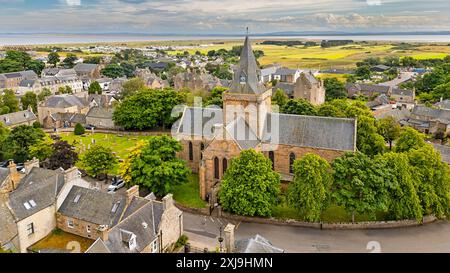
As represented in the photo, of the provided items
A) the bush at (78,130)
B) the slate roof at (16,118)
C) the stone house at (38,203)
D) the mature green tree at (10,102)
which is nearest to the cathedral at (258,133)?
the stone house at (38,203)

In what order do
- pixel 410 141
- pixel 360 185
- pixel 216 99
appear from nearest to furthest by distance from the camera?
pixel 360 185, pixel 410 141, pixel 216 99

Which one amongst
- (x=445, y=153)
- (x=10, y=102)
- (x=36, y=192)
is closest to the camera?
(x=36, y=192)

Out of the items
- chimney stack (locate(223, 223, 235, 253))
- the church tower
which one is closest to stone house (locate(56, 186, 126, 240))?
chimney stack (locate(223, 223, 235, 253))

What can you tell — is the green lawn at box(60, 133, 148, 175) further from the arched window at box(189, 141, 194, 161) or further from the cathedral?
the cathedral

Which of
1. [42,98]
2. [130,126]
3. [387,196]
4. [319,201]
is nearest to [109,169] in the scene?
[130,126]

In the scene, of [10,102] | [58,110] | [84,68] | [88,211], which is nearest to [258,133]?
[88,211]

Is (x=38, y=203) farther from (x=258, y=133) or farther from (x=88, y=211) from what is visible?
(x=258, y=133)
